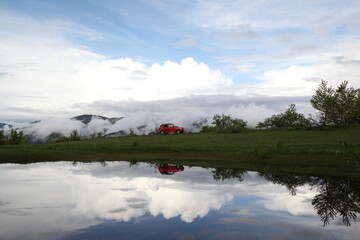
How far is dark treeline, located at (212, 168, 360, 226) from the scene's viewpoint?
14608 millimetres

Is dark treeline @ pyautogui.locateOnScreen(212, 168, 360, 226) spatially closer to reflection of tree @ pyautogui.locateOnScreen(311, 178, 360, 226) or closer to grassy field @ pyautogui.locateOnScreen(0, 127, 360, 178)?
reflection of tree @ pyautogui.locateOnScreen(311, 178, 360, 226)

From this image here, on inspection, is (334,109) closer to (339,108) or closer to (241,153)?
(339,108)

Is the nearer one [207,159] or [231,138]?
[207,159]

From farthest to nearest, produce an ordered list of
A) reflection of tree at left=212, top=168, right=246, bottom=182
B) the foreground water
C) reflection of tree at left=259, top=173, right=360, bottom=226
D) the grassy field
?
the grassy field < reflection of tree at left=212, top=168, right=246, bottom=182 < reflection of tree at left=259, top=173, right=360, bottom=226 < the foreground water

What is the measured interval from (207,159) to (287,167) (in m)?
9.71

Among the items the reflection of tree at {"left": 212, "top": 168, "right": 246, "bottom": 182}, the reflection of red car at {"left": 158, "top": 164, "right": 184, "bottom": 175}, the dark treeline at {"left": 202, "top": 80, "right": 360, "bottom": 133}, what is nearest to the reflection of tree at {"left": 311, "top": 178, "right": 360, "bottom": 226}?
the reflection of tree at {"left": 212, "top": 168, "right": 246, "bottom": 182}

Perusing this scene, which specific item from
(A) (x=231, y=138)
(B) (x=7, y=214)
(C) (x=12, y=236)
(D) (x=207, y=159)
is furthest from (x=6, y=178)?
(A) (x=231, y=138)

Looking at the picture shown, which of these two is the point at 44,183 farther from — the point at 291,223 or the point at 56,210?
the point at 291,223

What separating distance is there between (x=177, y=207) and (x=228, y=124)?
49.3 meters

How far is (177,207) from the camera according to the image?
15.9 m

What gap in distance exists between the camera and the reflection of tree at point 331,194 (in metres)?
14.5

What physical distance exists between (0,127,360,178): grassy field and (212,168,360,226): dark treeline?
11.6 ft

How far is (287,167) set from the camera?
31000 millimetres

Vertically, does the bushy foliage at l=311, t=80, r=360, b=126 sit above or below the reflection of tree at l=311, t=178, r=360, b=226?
above
